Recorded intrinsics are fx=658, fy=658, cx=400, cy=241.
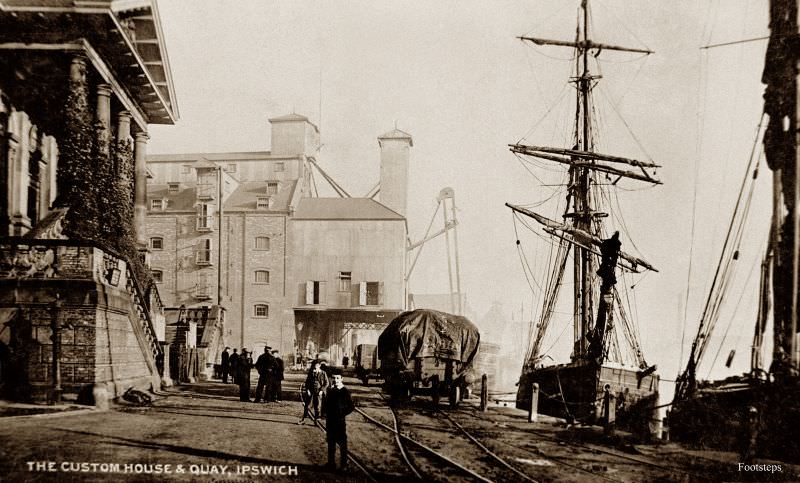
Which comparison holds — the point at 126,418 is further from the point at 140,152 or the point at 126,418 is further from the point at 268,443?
the point at 140,152

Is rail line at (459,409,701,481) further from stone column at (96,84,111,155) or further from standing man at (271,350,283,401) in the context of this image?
stone column at (96,84,111,155)

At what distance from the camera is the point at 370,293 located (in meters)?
50.9

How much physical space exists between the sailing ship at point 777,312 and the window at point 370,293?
3656 centimetres

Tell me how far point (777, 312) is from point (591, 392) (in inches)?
276

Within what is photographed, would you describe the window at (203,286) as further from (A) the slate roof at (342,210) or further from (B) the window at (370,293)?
(B) the window at (370,293)

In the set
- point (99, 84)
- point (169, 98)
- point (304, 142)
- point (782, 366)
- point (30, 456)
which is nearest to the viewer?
point (30, 456)

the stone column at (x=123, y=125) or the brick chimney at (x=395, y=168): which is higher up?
the brick chimney at (x=395, y=168)

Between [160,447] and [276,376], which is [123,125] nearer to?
[276,376]

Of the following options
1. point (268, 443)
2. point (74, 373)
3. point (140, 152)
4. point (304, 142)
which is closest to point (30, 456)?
point (268, 443)

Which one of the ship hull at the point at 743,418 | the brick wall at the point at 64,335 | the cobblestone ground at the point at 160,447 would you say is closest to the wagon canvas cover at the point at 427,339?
the cobblestone ground at the point at 160,447

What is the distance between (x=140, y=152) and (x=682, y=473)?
23.2 meters

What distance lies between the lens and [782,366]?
1312 centimetres

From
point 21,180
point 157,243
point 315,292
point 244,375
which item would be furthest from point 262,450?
point 157,243

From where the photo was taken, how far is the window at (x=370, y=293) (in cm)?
5069
